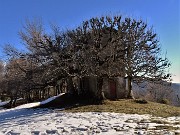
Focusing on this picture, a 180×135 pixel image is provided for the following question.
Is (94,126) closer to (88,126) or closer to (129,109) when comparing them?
(88,126)

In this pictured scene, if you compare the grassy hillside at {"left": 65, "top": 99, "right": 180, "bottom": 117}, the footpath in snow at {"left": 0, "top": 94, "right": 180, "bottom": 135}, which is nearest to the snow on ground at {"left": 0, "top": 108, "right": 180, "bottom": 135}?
the footpath in snow at {"left": 0, "top": 94, "right": 180, "bottom": 135}

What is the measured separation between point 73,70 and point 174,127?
11.6 metres

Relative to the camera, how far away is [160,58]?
65.2ft

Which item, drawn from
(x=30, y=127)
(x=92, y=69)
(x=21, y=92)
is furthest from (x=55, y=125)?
(x=21, y=92)

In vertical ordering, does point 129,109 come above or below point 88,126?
above

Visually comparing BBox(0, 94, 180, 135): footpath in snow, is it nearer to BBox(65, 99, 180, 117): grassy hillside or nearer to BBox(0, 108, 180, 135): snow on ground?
BBox(0, 108, 180, 135): snow on ground

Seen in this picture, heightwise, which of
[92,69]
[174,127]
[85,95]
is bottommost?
[174,127]

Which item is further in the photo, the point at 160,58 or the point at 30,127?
the point at 160,58

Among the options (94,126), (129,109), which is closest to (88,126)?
(94,126)

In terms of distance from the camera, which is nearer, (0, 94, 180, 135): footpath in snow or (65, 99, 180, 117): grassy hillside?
(0, 94, 180, 135): footpath in snow

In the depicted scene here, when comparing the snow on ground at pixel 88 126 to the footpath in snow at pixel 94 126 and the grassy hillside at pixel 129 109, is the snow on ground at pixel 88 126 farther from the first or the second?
the grassy hillside at pixel 129 109

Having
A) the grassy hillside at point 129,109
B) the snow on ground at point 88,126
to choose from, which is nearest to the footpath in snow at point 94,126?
the snow on ground at point 88,126

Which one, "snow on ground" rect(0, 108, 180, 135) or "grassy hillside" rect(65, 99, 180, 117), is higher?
"grassy hillside" rect(65, 99, 180, 117)

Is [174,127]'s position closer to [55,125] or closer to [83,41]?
[55,125]
